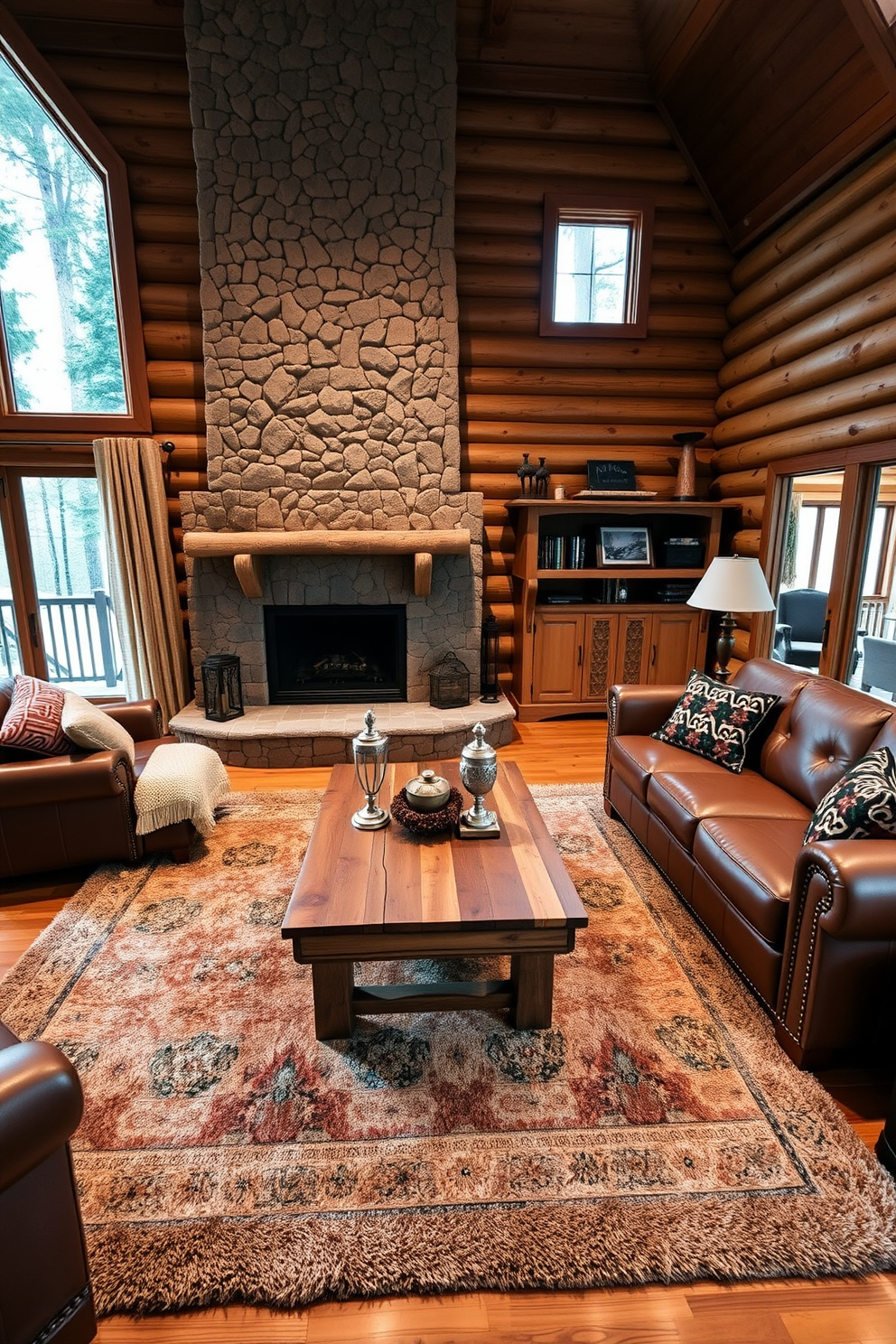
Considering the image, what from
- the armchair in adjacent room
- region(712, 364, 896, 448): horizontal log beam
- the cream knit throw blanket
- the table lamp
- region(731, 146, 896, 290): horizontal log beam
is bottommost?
the cream knit throw blanket

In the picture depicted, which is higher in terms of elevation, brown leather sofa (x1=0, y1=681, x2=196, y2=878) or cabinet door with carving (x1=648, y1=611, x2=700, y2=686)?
cabinet door with carving (x1=648, y1=611, x2=700, y2=686)

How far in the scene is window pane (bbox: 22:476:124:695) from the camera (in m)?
4.77

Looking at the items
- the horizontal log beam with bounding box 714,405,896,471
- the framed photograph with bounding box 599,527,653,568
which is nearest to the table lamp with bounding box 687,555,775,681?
the horizontal log beam with bounding box 714,405,896,471

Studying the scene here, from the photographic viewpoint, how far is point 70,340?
4.55 m

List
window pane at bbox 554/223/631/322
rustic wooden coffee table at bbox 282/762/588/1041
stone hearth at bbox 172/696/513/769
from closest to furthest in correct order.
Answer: rustic wooden coffee table at bbox 282/762/588/1041 < stone hearth at bbox 172/696/513/769 < window pane at bbox 554/223/631/322

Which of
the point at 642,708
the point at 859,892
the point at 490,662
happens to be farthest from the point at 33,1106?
the point at 490,662

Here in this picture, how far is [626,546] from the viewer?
16.7ft

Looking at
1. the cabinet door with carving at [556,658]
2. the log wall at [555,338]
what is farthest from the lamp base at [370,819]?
the log wall at [555,338]

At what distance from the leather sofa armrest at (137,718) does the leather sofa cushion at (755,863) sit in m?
2.80

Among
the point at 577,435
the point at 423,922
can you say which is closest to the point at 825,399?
the point at 577,435

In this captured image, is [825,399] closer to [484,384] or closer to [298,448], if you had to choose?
[484,384]

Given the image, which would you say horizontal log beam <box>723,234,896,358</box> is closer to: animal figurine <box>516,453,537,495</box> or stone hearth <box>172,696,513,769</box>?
animal figurine <box>516,453,537,495</box>

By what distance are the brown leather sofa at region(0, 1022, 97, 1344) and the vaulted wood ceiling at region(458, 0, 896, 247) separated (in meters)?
4.97

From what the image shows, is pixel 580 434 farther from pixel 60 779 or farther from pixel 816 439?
pixel 60 779
